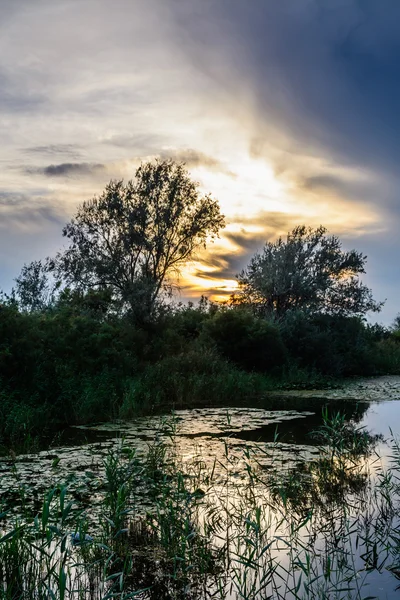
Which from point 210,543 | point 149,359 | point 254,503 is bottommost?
point 210,543

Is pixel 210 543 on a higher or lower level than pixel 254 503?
lower

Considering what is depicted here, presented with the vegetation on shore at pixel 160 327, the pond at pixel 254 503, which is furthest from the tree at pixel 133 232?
the pond at pixel 254 503

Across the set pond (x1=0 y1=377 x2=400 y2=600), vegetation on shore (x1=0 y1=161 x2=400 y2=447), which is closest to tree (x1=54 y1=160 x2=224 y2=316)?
vegetation on shore (x1=0 y1=161 x2=400 y2=447)

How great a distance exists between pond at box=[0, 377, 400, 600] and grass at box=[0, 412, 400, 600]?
0.02m

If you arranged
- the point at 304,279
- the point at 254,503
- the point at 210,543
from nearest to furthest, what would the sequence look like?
the point at 210,543, the point at 254,503, the point at 304,279

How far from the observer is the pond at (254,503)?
5.10m

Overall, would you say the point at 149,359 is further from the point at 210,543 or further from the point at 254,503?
the point at 210,543

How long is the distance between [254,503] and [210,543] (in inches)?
34.1

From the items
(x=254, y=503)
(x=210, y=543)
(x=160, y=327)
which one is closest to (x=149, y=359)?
(x=160, y=327)

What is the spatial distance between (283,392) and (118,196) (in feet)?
54.7

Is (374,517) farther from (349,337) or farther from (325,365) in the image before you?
(349,337)

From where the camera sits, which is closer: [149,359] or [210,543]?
[210,543]

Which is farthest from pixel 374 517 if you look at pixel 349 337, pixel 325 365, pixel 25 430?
pixel 349 337

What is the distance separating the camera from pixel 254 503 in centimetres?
657
